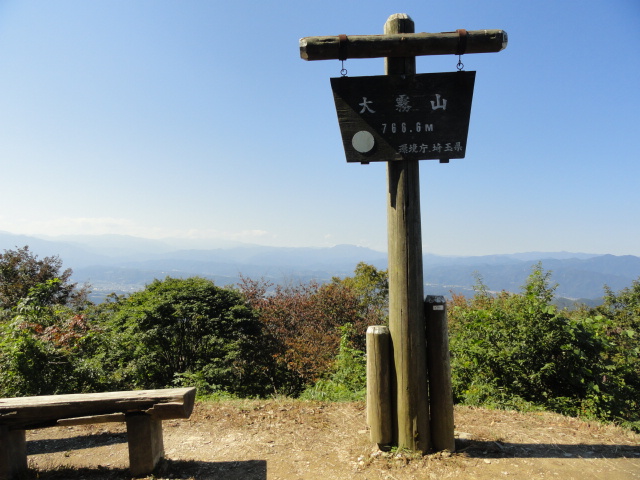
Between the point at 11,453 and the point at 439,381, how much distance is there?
3.98 meters

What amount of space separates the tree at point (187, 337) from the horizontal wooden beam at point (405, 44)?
9.70 m

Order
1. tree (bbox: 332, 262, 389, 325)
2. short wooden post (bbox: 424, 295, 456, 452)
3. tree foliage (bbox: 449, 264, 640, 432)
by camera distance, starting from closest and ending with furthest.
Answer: short wooden post (bbox: 424, 295, 456, 452) < tree foliage (bbox: 449, 264, 640, 432) < tree (bbox: 332, 262, 389, 325)

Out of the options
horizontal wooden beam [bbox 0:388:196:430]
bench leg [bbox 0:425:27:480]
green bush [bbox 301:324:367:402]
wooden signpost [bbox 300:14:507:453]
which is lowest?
green bush [bbox 301:324:367:402]

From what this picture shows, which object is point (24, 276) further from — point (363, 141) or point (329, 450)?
point (363, 141)

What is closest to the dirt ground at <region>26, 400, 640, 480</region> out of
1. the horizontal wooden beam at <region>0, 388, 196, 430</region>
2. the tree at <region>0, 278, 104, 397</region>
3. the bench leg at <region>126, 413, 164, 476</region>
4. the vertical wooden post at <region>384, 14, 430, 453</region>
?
the bench leg at <region>126, 413, 164, 476</region>

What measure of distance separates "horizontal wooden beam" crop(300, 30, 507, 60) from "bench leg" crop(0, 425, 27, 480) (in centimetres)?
443

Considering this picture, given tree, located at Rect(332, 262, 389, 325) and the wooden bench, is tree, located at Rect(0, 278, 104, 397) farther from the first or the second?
tree, located at Rect(332, 262, 389, 325)

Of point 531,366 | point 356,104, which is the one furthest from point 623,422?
point 356,104

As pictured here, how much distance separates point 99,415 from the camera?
330cm

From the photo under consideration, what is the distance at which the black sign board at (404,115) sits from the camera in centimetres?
342

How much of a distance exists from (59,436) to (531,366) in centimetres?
619

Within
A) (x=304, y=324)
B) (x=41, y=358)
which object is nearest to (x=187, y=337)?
(x=41, y=358)

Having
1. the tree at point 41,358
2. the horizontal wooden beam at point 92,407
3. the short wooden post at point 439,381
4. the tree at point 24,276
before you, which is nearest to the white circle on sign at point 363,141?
the short wooden post at point 439,381

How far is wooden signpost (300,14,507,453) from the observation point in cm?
340
